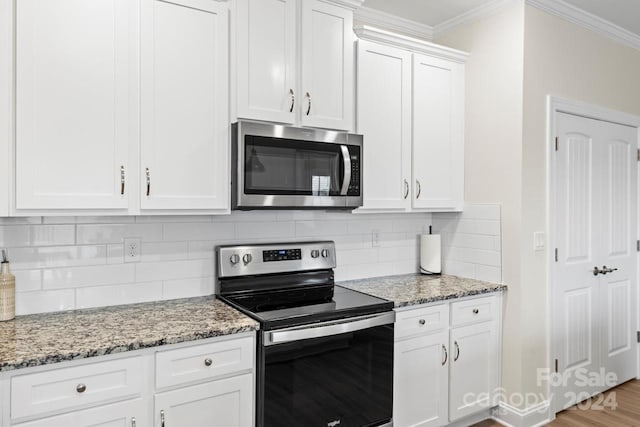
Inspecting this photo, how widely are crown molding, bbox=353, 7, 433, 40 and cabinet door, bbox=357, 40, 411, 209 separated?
427 millimetres

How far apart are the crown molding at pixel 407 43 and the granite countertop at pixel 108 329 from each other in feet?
5.64

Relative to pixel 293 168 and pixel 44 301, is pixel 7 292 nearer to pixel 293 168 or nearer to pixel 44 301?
pixel 44 301

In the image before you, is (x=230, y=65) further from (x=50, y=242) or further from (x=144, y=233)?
(x=50, y=242)

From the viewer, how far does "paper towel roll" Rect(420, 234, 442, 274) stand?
315cm

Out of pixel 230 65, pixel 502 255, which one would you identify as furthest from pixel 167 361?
pixel 502 255

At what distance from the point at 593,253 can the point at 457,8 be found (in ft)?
6.45

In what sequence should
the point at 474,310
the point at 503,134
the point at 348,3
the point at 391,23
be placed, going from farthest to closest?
the point at 391,23 < the point at 503,134 < the point at 474,310 < the point at 348,3

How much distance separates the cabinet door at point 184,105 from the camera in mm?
1985

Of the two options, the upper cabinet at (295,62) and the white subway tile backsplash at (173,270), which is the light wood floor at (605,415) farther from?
the upper cabinet at (295,62)

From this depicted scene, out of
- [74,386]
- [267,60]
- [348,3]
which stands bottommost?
[74,386]

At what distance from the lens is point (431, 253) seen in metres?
3.16

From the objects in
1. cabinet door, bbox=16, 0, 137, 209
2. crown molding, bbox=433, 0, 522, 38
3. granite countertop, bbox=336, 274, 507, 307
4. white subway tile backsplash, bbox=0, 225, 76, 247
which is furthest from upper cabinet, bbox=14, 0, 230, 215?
crown molding, bbox=433, 0, 522, 38

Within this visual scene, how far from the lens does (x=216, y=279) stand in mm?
2449

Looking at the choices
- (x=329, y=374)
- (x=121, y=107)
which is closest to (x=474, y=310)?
(x=329, y=374)
